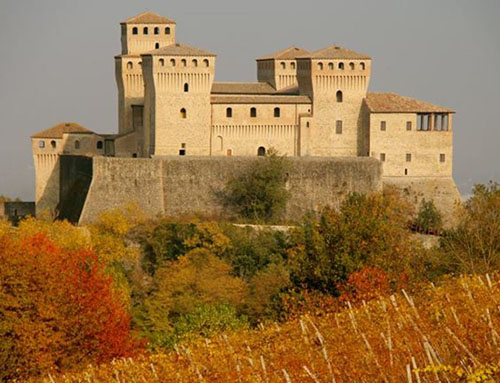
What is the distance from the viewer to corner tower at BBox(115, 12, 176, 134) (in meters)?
60.9

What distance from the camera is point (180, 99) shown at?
57.2 metres

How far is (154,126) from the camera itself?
188 feet

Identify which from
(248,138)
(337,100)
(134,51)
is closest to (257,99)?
(248,138)

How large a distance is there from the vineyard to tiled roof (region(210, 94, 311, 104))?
27839mm

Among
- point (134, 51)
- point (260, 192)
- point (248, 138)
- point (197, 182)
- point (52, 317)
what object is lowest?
point (52, 317)

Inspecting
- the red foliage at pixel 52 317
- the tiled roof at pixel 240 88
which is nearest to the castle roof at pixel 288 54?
the tiled roof at pixel 240 88

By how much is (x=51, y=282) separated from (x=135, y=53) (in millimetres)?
26623

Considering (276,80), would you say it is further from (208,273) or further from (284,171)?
(208,273)

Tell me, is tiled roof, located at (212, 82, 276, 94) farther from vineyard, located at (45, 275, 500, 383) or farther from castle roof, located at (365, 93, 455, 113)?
vineyard, located at (45, 275, 500, 383)

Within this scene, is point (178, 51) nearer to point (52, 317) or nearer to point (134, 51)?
point (134, 51)

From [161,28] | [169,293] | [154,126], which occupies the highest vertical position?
[161,28]

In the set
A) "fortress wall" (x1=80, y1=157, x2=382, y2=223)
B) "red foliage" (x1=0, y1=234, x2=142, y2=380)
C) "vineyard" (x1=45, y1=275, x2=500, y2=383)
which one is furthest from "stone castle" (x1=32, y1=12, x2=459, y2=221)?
"vineyard" (x1=45, y1=275, x2=500, y2=383)

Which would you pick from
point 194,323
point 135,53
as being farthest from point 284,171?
point 194,323

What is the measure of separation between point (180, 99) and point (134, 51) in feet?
17.5
